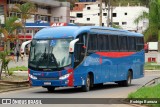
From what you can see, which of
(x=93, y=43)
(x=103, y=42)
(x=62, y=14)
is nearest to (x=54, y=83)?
(x=93, y=43)

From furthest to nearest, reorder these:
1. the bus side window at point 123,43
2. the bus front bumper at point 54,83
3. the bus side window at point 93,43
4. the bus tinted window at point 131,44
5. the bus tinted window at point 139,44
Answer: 1. the bus tinted window at point 139,44
2. the bus tinted window at point 131,44
3. the bus side window at point 123,43
4. the bus side window at point 93,43
5. the bus front bumper at point 54,83

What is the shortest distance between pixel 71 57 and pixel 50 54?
96cm

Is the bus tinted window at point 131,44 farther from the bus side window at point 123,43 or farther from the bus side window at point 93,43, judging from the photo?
the bus side window at point 93,43

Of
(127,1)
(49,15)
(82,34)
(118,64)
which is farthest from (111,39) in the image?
(127,1)

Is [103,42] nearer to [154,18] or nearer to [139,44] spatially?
[139,44]

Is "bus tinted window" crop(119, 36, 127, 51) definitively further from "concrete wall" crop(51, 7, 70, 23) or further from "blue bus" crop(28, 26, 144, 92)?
"concrete wall" crop(51, 7, 70, 23)

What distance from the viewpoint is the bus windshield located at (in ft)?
→ 75.9

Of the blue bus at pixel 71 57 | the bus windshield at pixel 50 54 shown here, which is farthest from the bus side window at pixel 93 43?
the bus windshield at pixel 50 54

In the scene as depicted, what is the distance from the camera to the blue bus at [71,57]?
23.1 m

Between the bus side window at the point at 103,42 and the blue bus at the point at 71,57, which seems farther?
the bus side window at the point at 103,42

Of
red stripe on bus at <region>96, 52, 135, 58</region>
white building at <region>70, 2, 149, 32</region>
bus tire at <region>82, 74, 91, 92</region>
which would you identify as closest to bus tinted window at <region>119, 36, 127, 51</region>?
red stripe on bus at <region>96, 52, 135, 58</region>

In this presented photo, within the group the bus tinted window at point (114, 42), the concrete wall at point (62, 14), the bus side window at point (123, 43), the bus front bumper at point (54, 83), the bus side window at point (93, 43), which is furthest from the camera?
the concrete wall at point (62, 14)

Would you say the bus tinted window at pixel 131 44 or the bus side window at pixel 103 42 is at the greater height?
the bus side window at pixel 103 42

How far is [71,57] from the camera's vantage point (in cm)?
2319
